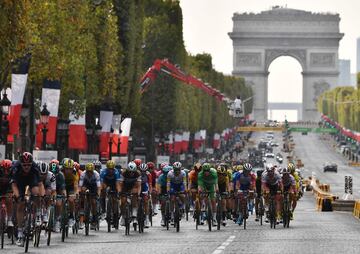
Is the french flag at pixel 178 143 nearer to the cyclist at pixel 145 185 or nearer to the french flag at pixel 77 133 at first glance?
the french flag at pixel 77 133

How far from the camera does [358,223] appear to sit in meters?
44.4

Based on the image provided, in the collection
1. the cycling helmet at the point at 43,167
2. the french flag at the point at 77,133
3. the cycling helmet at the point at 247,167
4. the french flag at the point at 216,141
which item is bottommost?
the cycling helmet at the point at 43,167

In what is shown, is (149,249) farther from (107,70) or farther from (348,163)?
(348,163)

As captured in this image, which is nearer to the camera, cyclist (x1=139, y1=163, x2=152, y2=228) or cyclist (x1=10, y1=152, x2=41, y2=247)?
cyclist (x1=10, y1=152, x2=41, y2=247)

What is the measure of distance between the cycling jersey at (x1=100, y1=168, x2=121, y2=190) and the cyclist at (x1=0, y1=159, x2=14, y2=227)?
6426 mm

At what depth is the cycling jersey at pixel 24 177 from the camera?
2928 centimetres

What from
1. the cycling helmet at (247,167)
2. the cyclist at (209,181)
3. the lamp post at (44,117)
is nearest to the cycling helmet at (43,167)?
the cyclist at (209,181)

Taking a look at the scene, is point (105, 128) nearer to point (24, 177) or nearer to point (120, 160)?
point (120, 160)

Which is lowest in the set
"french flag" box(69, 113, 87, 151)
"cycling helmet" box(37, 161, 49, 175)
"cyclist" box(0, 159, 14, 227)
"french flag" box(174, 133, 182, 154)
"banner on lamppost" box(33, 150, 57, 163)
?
"cyclist" box(0, 159, 14, 227)

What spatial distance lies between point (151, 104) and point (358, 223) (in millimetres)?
55096

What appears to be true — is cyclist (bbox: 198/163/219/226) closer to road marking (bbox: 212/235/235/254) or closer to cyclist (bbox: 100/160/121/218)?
cyclist (bbox: 100/160/121/218)

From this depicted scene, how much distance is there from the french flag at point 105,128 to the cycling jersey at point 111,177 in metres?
29.3

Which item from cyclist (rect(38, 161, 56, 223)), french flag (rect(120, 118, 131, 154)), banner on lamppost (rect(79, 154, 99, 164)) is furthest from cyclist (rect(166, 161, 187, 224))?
french flag (rect(120, 118, 131, 154))

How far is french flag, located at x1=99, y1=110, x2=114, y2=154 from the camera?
6625cm
